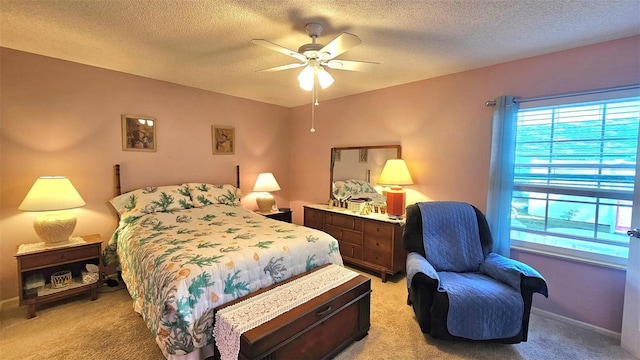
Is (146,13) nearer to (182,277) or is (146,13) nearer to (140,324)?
(182,277)

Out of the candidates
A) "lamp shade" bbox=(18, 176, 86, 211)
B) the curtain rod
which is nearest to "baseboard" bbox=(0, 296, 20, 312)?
"lamp shade" bbox=(18, 176, 86, 211)

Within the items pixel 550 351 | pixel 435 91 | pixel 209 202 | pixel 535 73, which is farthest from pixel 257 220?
pixel 535 73

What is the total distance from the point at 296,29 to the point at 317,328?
7.06 ft

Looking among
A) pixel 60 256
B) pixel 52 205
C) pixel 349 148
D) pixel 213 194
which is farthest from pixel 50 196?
pixel 349 148

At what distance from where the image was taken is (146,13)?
1.87 m

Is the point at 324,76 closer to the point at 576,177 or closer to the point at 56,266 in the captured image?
the point at 576,177

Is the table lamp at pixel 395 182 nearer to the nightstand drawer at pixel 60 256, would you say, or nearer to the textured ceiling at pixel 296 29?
the textured ceiling at pixel 296 29

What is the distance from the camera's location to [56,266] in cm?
267

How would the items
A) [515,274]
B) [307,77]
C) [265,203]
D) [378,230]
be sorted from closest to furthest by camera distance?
[515,274] < [307,77] < [378,230] < [265,203]

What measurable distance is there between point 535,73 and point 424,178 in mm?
1442

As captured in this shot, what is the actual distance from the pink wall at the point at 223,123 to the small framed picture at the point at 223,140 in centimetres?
8

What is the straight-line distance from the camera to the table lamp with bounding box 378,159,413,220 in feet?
10.5

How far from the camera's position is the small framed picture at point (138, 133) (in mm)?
3162

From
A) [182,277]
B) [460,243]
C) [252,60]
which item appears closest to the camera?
[182,277]
